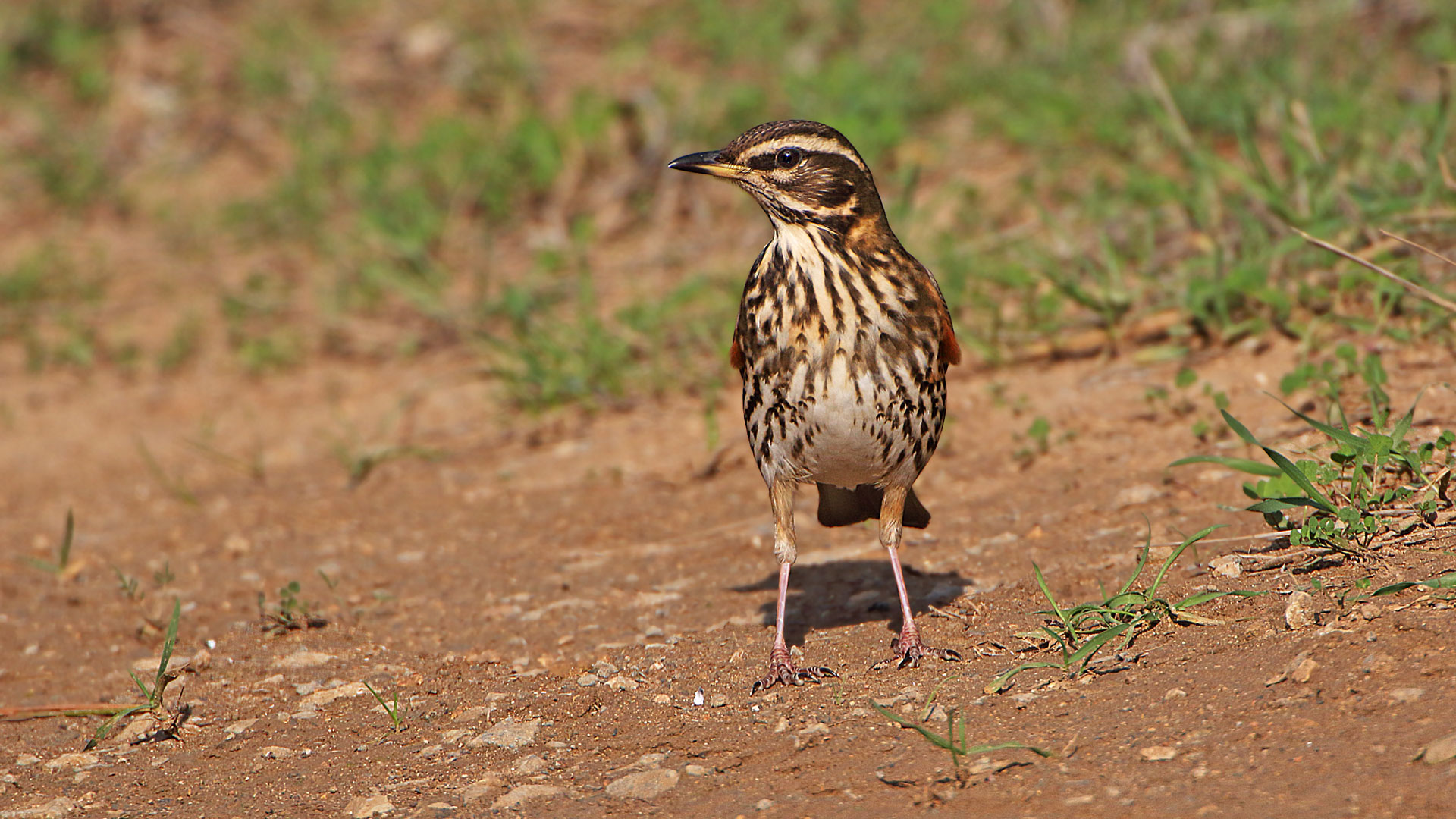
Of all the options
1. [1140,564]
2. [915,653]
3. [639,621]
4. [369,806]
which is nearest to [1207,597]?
[1140,564]

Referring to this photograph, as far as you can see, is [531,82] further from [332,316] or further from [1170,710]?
[1170,710]

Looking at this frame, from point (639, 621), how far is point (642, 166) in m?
5.83

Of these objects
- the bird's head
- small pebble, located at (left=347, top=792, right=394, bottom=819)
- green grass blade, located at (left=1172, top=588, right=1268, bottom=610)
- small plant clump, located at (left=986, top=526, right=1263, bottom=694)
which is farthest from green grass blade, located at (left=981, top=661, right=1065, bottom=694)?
small pebble, located at (left=347, top=792, right=394, bottom=819)

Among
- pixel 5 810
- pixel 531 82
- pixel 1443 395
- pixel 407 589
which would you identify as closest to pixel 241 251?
pixel 531 82

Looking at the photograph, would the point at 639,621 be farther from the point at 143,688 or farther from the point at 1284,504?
the point at 1284,504

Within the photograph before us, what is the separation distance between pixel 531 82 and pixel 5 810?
8.76 metres

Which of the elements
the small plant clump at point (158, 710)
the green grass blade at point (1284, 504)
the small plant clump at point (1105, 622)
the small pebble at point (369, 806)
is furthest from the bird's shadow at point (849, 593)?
the small plant clump at point (158, 710)

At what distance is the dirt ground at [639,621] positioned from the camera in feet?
12.3

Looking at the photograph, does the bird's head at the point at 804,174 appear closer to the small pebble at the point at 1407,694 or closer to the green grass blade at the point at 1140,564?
the green grass blade at the point at 1140,564

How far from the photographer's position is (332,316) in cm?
972

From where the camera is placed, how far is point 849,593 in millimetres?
5801

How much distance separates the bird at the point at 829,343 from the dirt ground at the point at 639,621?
0.54 m

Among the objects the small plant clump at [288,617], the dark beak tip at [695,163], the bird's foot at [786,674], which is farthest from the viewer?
the small plant clump at [288,617]

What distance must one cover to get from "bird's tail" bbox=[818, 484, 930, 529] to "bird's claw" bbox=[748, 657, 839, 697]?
0.87m
